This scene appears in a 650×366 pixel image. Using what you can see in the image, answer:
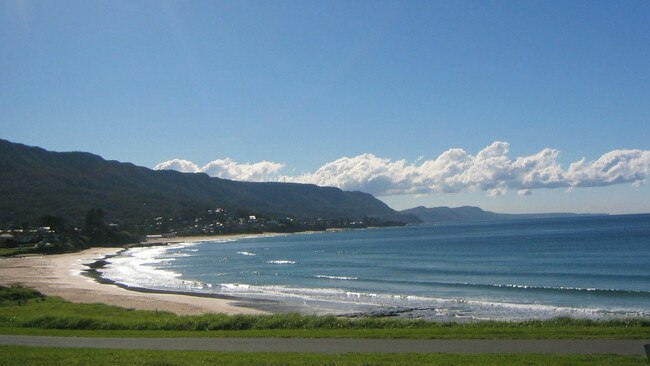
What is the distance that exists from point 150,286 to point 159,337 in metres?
32.1

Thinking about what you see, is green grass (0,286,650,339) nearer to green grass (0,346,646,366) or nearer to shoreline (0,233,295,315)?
green grass (0,346,646,366)

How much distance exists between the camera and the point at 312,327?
2017 cm

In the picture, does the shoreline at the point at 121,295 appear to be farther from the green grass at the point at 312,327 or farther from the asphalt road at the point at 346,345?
the asphalt road at the point at 346,345

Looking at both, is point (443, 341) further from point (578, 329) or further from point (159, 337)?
point (159, 337)

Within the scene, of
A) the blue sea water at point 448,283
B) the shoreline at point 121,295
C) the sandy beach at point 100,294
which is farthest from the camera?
the sandy beach at point 100,294

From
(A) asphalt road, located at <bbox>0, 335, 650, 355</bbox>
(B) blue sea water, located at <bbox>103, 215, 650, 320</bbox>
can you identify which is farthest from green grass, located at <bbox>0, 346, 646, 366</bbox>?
(B) blue sea water, located at <bbox>103, 215, 650, 320</bbox>

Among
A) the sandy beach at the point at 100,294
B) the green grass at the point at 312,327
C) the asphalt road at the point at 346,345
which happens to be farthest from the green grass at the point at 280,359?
the sandy beach at the point at 100,294

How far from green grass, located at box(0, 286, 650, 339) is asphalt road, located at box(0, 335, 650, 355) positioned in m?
0.83

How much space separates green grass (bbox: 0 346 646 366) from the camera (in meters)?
12.0

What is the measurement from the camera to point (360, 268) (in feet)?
197

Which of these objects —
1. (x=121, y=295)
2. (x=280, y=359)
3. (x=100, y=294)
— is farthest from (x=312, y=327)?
(x=100, y=294)

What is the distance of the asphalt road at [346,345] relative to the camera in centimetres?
1368

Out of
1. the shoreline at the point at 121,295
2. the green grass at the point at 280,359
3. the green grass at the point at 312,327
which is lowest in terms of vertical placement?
the shoreline at the point at 121,295

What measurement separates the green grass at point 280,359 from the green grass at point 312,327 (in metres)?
3.09
